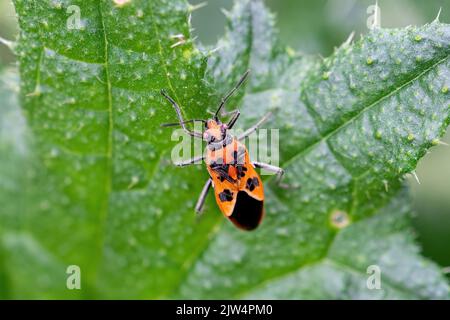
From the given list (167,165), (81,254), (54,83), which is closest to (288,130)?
(167,165)

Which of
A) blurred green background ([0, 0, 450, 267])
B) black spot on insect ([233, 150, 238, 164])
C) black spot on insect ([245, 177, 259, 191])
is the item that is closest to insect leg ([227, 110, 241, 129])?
black spot on insect ([233, 150, 238, 164])

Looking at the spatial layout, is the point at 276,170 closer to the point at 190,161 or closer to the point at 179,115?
the point at 190,161

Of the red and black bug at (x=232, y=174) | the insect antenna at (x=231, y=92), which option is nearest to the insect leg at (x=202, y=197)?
the red and black bug at (x=232, y=174)

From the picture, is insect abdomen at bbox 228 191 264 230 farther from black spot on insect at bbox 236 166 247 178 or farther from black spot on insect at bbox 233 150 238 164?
black spot on insect at bbox 233 150 238 164

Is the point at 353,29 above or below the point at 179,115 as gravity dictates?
above

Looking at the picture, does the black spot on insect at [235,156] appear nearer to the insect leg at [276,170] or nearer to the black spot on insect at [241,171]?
the black spot on insect at [241,171]

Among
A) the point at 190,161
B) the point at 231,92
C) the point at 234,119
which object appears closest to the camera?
the point at 231,92

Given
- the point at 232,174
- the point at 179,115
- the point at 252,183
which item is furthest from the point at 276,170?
the point at 179,115
